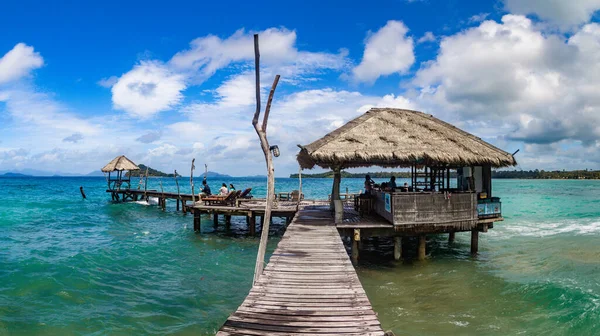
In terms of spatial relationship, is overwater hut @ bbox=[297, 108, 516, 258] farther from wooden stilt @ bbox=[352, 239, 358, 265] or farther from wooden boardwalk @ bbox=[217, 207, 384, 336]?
wooden boardwalk @ bbox=[217, 207, 384, 336]

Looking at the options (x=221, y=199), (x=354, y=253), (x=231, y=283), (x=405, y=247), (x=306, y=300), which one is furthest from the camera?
(x=221, y=199)

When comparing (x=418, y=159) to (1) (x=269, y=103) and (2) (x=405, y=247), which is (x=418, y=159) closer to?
(2) (x=405, y=247)

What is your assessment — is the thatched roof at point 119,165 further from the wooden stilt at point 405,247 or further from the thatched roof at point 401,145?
the wooden stilt at point 405,247

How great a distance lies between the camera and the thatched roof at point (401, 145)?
12320mm

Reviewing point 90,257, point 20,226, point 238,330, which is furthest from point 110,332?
point 20,226

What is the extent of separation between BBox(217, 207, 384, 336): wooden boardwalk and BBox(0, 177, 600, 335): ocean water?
213 cm

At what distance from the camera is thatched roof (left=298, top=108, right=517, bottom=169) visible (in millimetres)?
12320

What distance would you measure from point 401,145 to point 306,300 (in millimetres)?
8478

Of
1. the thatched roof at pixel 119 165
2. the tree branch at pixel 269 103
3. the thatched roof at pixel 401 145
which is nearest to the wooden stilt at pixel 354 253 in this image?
the thatched roof at pixel 401 145

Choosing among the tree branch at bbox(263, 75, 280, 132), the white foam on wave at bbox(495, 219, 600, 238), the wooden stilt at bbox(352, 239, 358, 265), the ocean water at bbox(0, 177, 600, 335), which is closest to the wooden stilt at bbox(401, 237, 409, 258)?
the ocean water at bbox(0, 177, 600, 335)

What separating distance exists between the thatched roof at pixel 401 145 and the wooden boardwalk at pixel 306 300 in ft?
13.8

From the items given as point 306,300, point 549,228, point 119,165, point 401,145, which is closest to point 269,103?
point 401,145

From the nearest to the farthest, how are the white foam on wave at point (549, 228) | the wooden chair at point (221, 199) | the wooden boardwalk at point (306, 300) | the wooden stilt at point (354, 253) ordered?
the wooden boardwalk at point (306, 300), the wooden stilt at point (354, 253), the wooden chair at point (221, 199), the white foam on wave at point (549, 228)

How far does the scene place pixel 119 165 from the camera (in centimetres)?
3831
